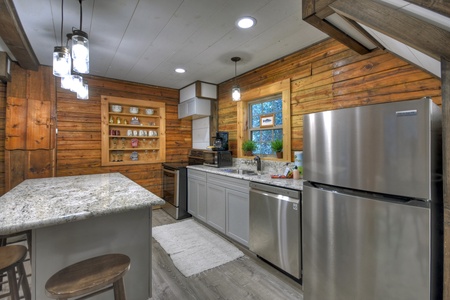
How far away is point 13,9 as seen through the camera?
1856 millimetres

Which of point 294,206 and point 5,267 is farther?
point 294,206

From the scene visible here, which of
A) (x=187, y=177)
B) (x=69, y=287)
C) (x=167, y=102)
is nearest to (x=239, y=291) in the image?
(x=69, y=287)

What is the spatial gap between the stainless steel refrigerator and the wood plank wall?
0.71 metres

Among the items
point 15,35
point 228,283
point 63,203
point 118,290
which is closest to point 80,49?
point 63,203

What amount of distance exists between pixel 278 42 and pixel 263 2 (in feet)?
2.53

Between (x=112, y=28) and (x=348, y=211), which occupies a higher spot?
(x=112, y=28)

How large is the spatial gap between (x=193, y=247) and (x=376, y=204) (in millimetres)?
2156

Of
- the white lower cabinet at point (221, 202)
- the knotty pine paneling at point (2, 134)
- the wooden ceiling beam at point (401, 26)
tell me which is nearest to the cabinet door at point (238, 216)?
the white lower cabinet at point (221, 202)

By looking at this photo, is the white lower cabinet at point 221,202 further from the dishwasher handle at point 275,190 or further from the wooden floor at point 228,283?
the wooden floor at point 228,283

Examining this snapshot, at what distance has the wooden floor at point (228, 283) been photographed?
75.5 inches

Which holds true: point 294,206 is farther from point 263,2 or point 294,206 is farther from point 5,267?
point 5,267

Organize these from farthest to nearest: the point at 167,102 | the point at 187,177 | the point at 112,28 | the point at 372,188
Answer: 1. the point at 167,102
2. the point at 187,177
3. the point at 112,28
4. the point at 372,188

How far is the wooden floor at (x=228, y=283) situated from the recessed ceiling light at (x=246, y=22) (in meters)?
2.53

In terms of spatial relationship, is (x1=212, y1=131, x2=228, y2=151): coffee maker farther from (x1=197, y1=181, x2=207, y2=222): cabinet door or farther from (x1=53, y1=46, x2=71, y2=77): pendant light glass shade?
(x1=53, y1=46, x2=71, y2=77): pendant light glass shade
